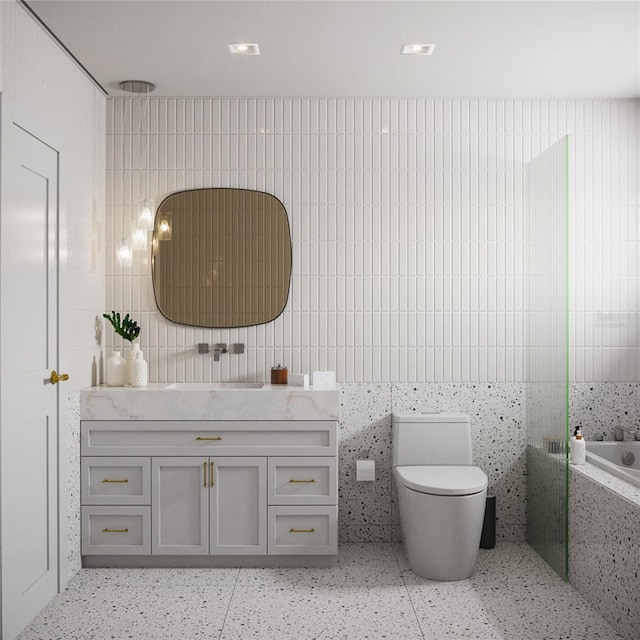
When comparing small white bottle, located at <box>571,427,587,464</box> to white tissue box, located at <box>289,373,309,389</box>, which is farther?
white tissue box, located at <box>289,373,309,389</box>

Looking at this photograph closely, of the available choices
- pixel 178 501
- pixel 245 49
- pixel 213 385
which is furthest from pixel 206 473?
pixel 245 49

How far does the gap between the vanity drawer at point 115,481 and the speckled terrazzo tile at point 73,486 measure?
5 cm

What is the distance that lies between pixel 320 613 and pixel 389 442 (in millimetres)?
1170

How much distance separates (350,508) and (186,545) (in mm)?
950

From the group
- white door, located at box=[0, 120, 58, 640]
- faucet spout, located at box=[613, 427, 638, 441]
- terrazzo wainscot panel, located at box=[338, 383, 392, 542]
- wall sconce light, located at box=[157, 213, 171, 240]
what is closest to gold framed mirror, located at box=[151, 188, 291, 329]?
wall sconce light, located at box=[157, 213, 171, 240]

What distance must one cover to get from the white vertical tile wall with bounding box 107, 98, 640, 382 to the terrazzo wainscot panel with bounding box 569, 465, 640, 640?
960mm

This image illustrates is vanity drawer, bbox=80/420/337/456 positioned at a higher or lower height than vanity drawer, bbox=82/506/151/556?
higher

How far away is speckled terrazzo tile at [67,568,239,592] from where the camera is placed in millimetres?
3193

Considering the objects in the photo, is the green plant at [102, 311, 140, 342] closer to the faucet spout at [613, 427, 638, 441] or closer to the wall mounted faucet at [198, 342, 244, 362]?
the wall mounted faucet at [198, 342, 244, 362]

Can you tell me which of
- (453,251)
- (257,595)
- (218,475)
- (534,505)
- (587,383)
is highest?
(453,251)

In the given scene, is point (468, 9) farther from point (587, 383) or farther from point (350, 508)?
point (350, 508)

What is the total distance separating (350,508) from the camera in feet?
12.6

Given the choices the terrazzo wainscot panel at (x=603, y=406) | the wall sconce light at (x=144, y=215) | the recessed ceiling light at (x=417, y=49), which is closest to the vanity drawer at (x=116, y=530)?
the wall sconce light at (x=144, y=215)

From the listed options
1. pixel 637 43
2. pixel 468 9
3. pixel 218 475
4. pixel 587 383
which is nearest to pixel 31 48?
pixel 468 9
